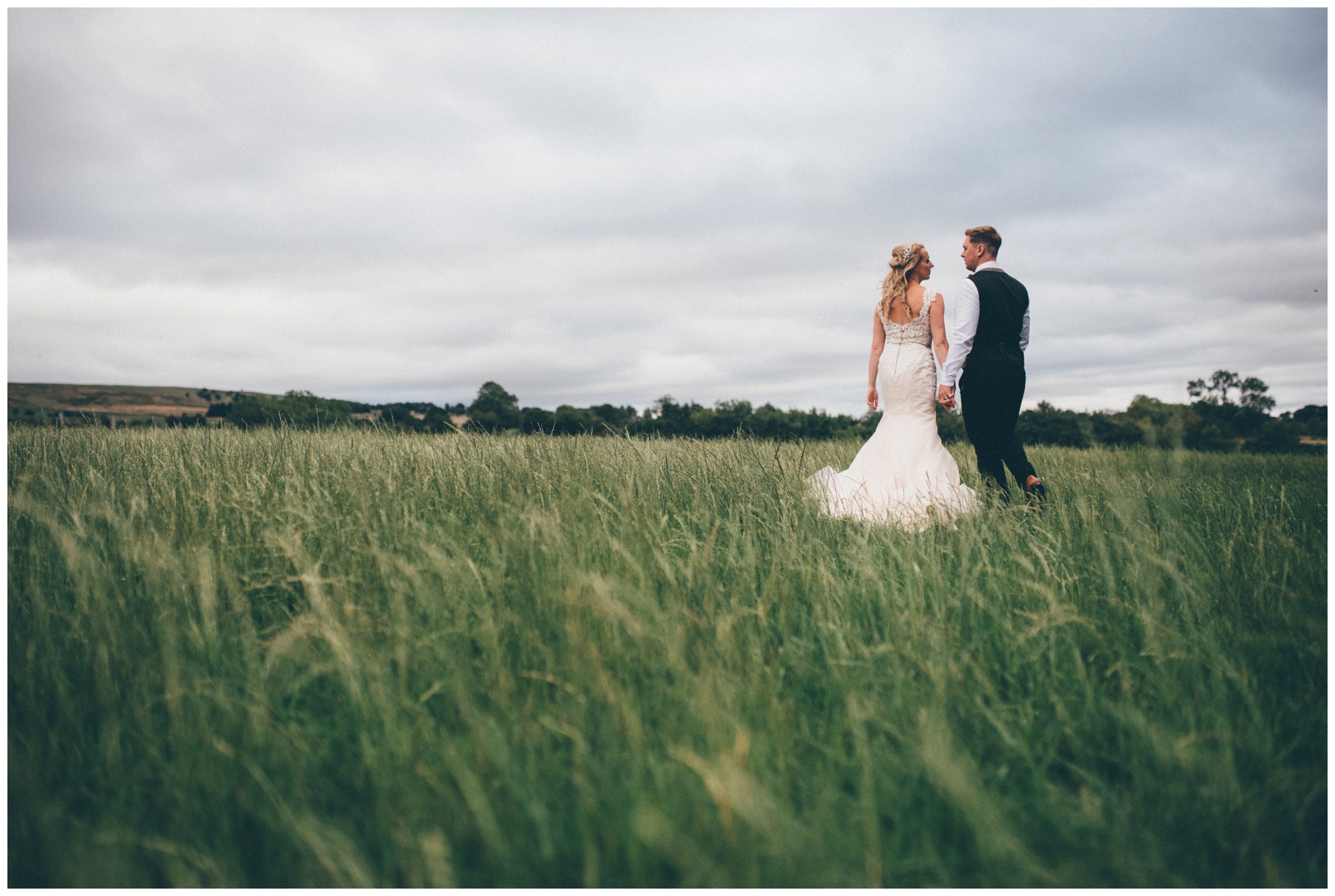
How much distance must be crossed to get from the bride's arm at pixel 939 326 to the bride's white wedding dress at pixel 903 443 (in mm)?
62

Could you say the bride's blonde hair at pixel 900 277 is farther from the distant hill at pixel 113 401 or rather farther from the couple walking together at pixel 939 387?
the distant hill at pixel 113 401

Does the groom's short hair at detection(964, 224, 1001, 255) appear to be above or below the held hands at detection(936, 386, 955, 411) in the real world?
above

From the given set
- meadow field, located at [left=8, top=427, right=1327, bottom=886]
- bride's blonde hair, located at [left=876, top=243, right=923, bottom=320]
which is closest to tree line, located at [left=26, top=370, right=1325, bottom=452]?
meadow field, located at [left=8, top=427, right=1327, bottom=886]

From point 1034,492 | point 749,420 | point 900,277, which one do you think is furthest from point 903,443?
point 749,420

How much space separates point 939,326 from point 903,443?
1164mm

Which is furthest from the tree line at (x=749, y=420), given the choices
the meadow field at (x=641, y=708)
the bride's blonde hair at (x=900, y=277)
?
the bride's blonde hair at (x=900, y=277)

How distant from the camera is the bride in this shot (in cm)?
511

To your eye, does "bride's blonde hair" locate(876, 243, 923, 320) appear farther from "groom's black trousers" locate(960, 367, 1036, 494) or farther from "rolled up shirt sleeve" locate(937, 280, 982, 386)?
"groom's black trousers" locate(960, 367, 1036, 494)

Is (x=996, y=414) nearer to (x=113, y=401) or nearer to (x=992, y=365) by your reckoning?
(x=992, y=365)

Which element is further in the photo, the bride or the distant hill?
the distant hill

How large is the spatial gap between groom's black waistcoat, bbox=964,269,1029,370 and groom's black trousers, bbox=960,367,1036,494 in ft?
0.27

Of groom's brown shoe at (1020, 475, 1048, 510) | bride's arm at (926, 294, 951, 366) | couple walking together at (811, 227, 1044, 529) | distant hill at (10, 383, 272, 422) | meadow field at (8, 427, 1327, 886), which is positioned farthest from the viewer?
distant hill at (10, 383, 272, 422)

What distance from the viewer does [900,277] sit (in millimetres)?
5617

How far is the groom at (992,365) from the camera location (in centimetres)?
492
